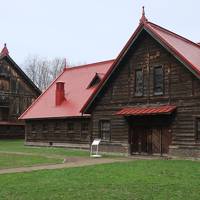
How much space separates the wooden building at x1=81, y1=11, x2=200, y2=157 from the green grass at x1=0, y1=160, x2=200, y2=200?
24.4ft

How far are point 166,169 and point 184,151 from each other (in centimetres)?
686

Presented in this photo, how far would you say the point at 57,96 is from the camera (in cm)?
3966

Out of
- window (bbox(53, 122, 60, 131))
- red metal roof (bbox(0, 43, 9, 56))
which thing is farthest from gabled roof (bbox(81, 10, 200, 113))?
red metal roof (bbox(0, 43, 9, 56))

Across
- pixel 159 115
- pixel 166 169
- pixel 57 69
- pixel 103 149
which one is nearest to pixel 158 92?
pixel 159 115

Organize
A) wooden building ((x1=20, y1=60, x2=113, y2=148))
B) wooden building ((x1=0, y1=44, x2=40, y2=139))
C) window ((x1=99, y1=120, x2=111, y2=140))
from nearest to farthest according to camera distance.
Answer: window ((x1=99, y1=120, x2=111, y2=140)) → wooden building ((x1=20, y1=60, x2=113, y2=148)) → wooden building ((x1=0, y1=44, x2=40, y2=139))

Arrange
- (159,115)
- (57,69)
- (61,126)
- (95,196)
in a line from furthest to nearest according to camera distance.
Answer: (57,69) → (61,126) → (159,115) → (95,196)

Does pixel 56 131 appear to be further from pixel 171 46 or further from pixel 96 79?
pixel 171 46

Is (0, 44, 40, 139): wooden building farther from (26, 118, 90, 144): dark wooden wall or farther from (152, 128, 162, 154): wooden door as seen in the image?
(152, 128, 162, 154): wooden door

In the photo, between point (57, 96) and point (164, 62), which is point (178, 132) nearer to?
point (164, 62)

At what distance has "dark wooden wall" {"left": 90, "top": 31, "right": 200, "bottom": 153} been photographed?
967 inches

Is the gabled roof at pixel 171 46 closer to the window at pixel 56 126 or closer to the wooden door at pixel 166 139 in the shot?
the wooden door at pixel 166 139

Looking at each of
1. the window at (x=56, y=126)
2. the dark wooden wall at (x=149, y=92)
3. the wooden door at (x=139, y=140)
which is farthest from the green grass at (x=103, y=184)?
the window at (x=56, y=126)

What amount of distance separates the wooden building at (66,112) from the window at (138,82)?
291 inches

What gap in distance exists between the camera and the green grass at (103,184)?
37.8 ft
